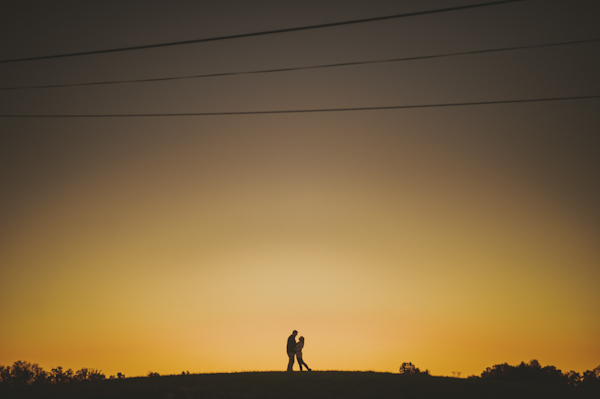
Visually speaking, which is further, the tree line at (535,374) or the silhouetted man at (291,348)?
the tree line at (535,374)

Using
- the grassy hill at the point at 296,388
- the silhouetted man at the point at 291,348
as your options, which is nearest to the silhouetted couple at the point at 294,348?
the silhouetted man at the point at 291,348

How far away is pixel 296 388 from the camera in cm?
1589

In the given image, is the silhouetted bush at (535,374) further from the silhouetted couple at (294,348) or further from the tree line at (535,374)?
the silhouetted couple at (294,348)

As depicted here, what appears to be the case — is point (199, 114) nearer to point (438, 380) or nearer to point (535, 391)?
point (438, 380)

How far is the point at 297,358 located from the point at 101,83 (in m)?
14.1

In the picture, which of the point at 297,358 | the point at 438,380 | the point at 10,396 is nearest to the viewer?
the point at 10,396

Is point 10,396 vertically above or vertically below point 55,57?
below

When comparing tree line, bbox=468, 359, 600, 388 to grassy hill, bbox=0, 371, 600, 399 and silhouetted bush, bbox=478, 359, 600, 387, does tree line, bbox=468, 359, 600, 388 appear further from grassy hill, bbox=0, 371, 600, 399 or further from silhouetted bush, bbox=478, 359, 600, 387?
grassy hill, bbox=0, 371, 600, 399

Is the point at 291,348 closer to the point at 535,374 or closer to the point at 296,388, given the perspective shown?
the point at 296,388

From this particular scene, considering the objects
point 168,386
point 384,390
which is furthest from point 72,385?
point 384,390

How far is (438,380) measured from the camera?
1766 cm

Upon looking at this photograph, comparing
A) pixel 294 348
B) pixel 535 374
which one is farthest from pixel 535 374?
pixel 294 348

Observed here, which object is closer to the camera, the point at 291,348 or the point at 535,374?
the point at 291,348

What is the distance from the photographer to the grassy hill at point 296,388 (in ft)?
48.7
